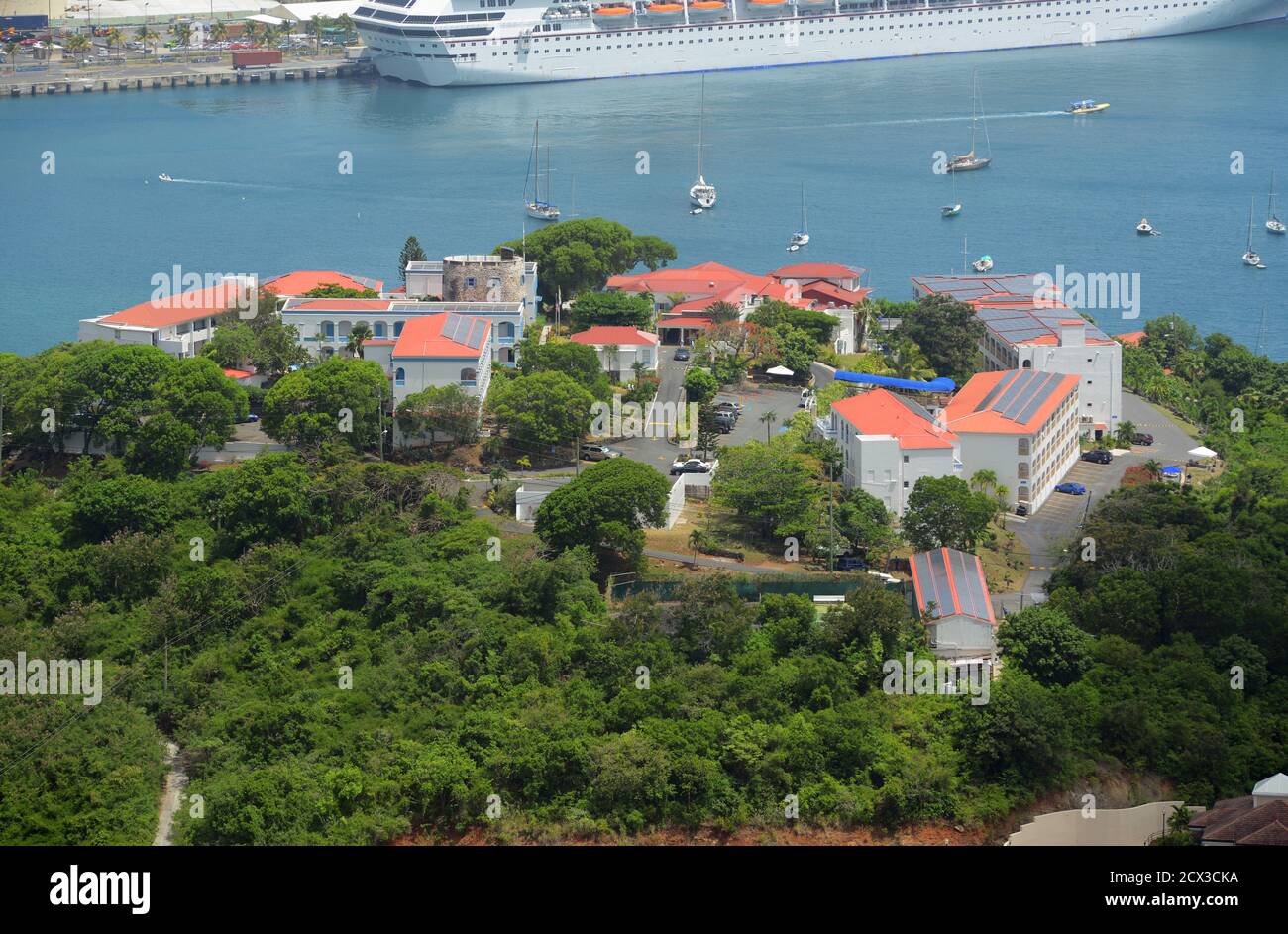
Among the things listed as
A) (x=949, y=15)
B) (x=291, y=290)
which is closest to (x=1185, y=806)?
(x=291, y=290)

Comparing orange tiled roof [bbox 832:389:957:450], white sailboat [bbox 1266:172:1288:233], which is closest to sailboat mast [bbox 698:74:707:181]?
white sailboat [bbox 1266:172:1288:233]

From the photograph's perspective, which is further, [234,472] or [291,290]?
[291,290]

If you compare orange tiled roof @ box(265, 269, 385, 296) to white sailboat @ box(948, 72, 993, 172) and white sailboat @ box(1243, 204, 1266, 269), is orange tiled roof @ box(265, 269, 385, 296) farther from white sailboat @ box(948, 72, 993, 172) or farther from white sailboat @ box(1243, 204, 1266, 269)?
white sailboat @ box(948, 72, 993, 172)

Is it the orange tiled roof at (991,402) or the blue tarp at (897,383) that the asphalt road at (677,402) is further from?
the orange tiled roof at (991,402)

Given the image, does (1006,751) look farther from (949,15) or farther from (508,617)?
(949,15)

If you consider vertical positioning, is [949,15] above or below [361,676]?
above

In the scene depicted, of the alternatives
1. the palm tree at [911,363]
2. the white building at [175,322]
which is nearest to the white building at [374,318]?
the white building at [175,322]

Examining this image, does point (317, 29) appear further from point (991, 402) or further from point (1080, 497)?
point (1080, 497)
